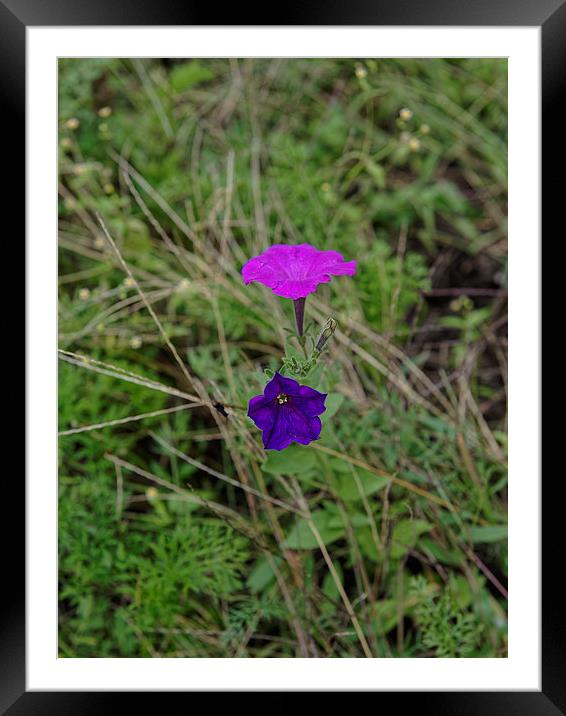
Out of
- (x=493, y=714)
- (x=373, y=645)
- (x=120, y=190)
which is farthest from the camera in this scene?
(x=120, y=190)

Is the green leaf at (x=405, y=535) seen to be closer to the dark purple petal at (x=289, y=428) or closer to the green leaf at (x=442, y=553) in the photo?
the green leaf at (x=442, y=553)

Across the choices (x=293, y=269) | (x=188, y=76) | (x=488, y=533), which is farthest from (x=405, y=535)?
(x=188, y=76)

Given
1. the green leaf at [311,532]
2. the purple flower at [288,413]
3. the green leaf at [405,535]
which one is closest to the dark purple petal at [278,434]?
the purple flower at [288,413]

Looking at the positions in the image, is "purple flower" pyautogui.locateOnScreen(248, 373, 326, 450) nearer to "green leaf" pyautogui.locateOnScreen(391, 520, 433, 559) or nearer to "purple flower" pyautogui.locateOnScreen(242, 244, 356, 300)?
"purple flower" pyautogui.locateOnScreen(242, 244, 356, 300)

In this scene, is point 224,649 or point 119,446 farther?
point 119,446
